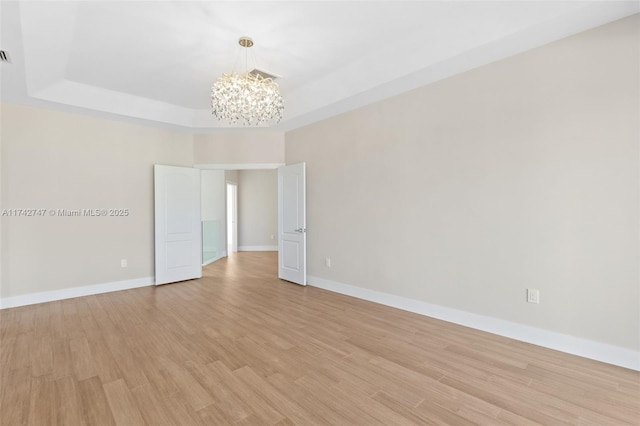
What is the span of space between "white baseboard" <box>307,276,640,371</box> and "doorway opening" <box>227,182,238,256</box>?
6.09 m

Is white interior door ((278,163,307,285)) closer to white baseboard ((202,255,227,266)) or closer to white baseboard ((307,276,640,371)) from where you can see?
white baseboard ((307,276,640,371))

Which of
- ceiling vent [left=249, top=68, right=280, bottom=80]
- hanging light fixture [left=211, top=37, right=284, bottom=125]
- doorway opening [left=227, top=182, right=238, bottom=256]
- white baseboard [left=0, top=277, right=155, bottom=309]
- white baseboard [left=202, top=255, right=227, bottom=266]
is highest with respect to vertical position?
ceiling vent [left=249, top=68, right=280, bottom=80]

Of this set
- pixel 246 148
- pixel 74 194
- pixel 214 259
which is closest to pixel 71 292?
pixel 74 194

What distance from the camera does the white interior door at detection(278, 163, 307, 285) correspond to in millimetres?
4992

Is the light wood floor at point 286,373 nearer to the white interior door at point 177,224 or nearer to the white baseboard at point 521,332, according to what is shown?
the white baseboard at point 521,332

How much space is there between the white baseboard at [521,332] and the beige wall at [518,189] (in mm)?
62

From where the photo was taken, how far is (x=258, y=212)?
9492 millimetres

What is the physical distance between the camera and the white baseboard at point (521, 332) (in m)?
2.36

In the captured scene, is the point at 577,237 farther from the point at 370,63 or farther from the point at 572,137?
the point at 370,63

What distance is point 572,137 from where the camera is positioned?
101 inches

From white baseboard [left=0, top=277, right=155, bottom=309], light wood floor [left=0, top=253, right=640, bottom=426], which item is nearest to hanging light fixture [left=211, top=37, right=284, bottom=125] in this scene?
light wood floor [left=0, top=253, right=640, bottom=426]

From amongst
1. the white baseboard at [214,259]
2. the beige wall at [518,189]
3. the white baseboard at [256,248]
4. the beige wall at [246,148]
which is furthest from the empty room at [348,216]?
the white baseboard at [256,248]

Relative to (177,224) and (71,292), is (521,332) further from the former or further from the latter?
(71,292)

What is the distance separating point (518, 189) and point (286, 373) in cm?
269
